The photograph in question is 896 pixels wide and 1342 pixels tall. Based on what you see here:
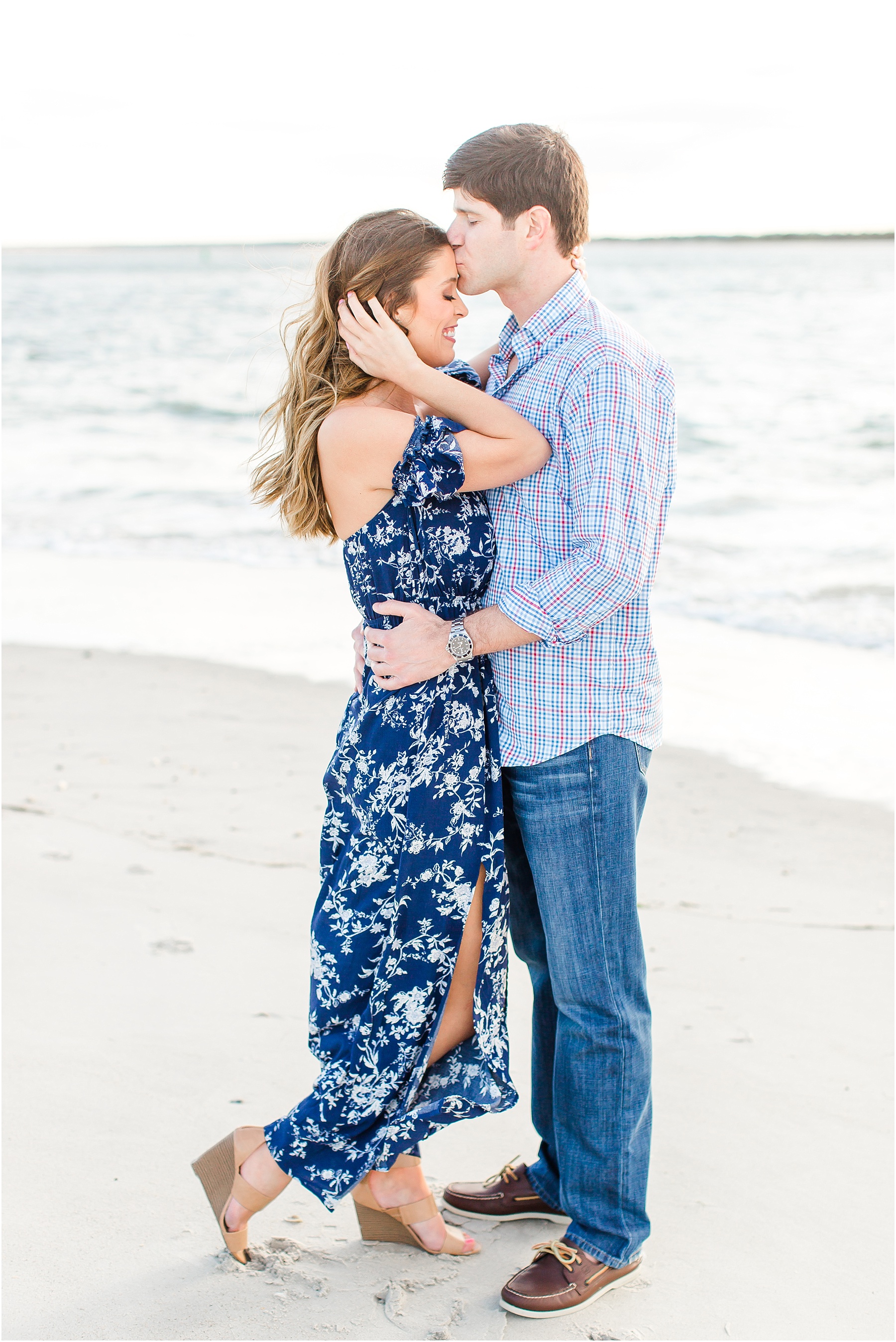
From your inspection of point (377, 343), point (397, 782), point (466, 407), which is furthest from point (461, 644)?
point (377, 343)

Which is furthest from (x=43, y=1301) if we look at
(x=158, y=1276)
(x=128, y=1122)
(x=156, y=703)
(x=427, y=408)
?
(x=156, y=703)

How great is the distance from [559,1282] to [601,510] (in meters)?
1.46

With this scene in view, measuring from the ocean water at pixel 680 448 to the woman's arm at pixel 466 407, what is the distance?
0.80 feet

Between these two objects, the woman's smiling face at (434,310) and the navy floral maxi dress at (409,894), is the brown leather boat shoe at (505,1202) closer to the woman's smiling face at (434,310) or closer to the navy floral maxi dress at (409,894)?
the navy floral maxi dress at (409,894)

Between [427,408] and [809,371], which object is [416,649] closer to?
[427,408]

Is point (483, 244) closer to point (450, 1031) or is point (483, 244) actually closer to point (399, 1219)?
point (450, 1031)

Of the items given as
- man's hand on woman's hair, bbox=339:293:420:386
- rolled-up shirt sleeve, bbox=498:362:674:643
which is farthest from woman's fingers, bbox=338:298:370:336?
rolled-up shirt sleeve, bbox=498:362:674:643

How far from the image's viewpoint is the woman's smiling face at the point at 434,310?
7.27 feet

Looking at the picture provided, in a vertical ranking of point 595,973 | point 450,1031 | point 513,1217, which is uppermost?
point 595,973

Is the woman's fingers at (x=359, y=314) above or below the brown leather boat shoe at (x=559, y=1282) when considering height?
above

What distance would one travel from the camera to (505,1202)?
2527mm

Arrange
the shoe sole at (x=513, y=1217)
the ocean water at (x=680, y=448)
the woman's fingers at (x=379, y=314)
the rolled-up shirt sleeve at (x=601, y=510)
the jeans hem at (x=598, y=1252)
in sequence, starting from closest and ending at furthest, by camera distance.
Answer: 1. the rolled-up shirt sleeve at (x=601, y=510)
2. the woman's fingers at (x=379, y=314)
3. the jeans hem at (x=598, y=1252)
4. the shoe sole at (x=513, y=1217)
5. the ocean water at (x=680, y=448)

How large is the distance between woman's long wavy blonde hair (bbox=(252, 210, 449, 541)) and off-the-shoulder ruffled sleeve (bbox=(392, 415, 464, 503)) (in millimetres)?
205

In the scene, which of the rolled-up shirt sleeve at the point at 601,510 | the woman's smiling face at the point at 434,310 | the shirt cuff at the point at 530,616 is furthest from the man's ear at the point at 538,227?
the shirt cuff at the point at 530,616
